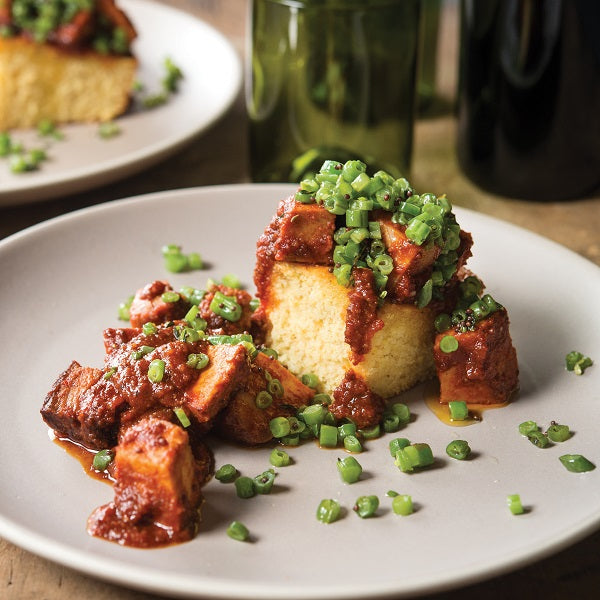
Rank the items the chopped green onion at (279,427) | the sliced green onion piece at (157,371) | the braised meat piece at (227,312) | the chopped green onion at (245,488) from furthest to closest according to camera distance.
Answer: the braised meat piece at (227,312), the chopped green onion at (279,427), the sliced green onion piece at (157,371), the chopped green onion at (245,488)

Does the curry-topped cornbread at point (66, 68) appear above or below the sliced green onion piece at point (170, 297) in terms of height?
above

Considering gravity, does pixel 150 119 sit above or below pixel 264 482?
above

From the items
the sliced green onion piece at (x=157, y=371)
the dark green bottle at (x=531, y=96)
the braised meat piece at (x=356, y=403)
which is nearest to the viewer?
the sliced green onion piece at (x=157, y=371)

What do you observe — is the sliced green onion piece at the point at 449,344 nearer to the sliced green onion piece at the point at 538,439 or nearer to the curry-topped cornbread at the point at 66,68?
the sliced green onion piece at the point at 538,439

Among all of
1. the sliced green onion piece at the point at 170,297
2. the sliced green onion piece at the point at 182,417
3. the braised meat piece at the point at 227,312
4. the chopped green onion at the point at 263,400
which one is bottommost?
the chopped green onion at the point at 263,400

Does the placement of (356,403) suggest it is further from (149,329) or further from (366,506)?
(149,329)

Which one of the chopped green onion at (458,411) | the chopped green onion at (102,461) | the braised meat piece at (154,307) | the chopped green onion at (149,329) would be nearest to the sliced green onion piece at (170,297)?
the braised meat piece at (154,307)

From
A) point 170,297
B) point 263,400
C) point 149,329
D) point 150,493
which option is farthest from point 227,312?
point 150,493

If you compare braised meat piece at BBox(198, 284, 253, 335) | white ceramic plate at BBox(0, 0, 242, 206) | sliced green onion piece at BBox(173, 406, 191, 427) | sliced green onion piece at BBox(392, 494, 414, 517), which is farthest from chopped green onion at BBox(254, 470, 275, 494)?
white ceramic plate at BBox(0, 0, 242, 206)
